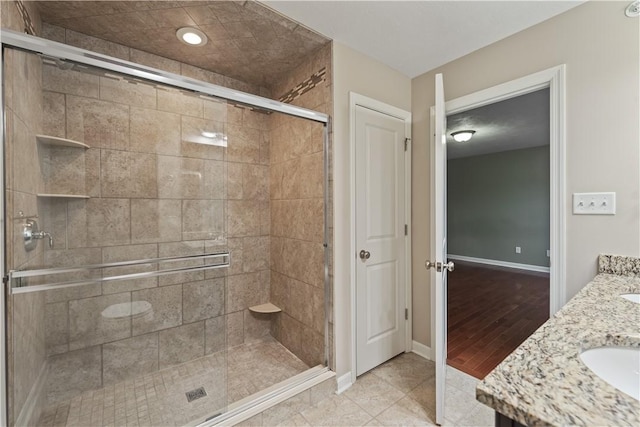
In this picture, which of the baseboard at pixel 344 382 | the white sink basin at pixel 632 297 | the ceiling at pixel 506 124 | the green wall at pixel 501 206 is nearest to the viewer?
the white sink basin at pixel 632 297

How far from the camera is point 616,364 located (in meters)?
0.75

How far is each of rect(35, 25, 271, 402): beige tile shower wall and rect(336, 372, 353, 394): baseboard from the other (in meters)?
0.93

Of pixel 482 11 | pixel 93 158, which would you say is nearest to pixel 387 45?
pixel 482 11

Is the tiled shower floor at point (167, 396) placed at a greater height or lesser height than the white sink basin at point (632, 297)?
lesser

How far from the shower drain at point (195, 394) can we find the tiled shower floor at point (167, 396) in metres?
0.02

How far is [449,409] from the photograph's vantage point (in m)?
1.68

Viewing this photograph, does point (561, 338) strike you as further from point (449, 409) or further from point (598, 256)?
point (449, 409)

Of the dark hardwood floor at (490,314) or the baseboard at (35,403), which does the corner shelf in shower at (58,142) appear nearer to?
the baseboard at (35,403)

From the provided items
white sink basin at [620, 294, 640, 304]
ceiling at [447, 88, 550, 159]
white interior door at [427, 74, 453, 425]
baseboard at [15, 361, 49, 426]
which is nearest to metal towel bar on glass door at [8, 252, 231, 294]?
baseboard at [15, 361, 49, 426]

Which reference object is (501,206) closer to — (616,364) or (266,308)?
(266,308)

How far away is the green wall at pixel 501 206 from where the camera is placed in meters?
5.20

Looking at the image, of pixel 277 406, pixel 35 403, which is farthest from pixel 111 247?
pixel 277 406

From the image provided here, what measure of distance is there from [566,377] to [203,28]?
2.32 meters

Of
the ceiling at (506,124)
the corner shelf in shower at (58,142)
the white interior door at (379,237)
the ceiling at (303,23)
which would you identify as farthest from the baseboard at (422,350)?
the corner shelf in shower at (58,142)
